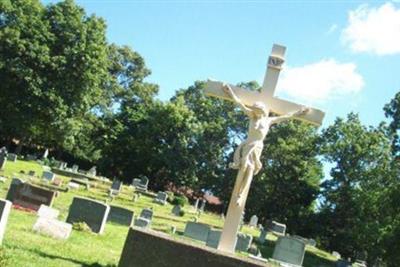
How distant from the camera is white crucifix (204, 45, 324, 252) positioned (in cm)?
918

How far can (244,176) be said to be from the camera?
9.19 m

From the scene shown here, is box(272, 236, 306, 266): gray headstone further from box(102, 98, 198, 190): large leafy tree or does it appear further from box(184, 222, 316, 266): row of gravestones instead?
box(102, 98, 198, 190): large leafy tree

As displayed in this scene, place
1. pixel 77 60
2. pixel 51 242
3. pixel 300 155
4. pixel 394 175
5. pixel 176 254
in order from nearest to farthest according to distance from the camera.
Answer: pixel 176 254
pixel 51 242
pixel 394 175
pixel 77 60
pixel 300 155

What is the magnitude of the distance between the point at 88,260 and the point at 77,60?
34109 mm

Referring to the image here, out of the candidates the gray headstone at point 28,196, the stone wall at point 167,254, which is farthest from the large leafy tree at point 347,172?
the stone wall at point 167,254

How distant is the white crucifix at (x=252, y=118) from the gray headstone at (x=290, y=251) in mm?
8790

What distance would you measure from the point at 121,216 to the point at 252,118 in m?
10.2

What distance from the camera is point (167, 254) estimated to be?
721 centimetres

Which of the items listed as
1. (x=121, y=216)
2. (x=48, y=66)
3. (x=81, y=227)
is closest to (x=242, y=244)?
(x=121, y=216)

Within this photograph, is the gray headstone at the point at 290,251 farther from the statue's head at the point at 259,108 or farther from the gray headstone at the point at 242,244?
the statue's head at the point at 259,108

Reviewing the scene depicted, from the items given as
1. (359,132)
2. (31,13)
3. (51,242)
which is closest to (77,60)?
(31,13)

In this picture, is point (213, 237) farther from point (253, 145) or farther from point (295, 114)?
point (253, 145)

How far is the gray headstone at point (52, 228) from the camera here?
434 inches

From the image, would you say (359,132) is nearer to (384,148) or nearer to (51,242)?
(384,148)
